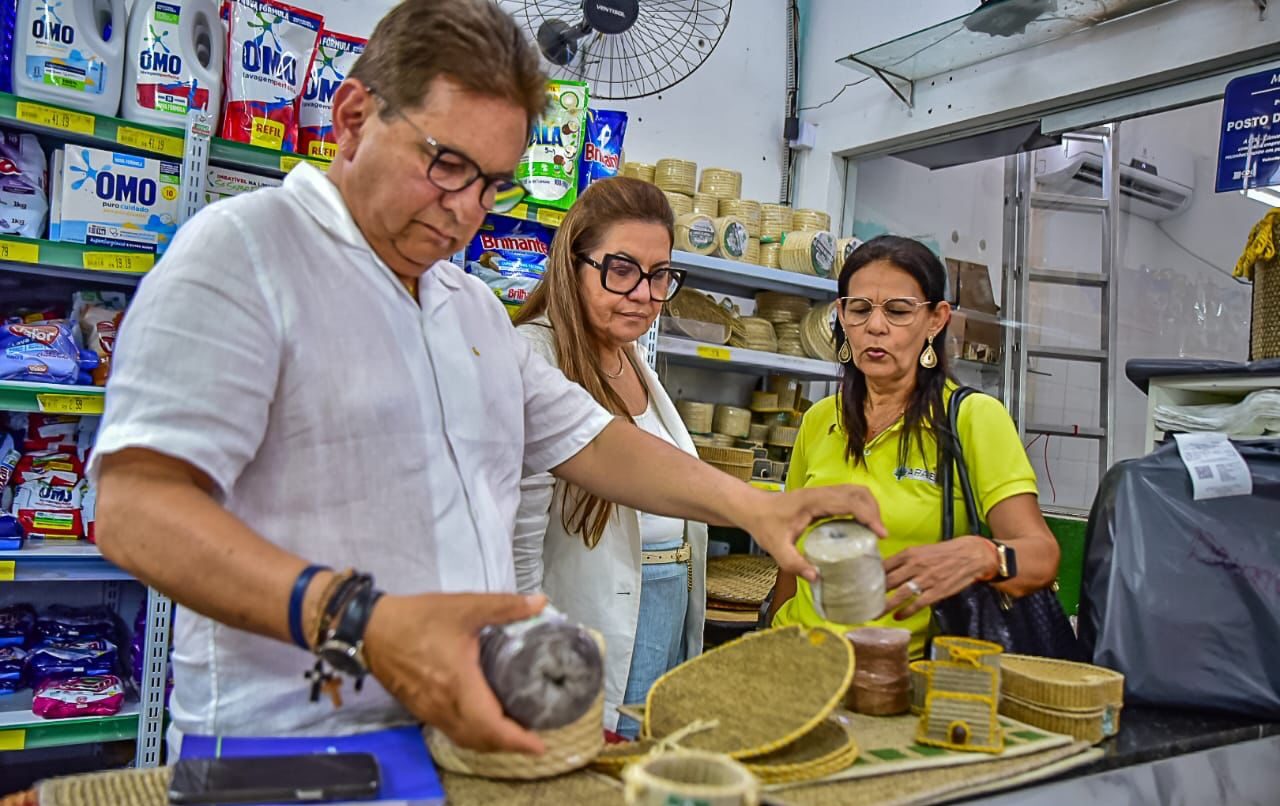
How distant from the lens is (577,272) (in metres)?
2.18

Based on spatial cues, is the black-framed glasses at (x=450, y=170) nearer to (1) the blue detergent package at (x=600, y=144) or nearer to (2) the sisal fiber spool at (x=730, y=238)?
(1) the blue detergent package at (x=600, y=144)

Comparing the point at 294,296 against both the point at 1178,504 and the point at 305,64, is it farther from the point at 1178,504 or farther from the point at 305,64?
the point at 305,64

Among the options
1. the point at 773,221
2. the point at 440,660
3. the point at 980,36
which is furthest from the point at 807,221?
the point at 440,660

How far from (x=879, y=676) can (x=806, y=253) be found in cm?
270

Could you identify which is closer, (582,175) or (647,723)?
(647,723)

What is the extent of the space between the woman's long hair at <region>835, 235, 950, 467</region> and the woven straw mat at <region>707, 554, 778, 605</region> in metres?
1.03

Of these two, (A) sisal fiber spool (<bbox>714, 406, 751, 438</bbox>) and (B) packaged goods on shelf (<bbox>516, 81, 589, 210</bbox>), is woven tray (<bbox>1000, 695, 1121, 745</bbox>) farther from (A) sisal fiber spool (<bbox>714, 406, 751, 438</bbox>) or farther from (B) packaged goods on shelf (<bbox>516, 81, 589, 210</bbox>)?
(A) sisal fiber spool (<bbox>714, 406, 751, 438</bbox>)

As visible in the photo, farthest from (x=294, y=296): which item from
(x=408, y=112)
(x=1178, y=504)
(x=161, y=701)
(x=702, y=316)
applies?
(x=702, y=316)

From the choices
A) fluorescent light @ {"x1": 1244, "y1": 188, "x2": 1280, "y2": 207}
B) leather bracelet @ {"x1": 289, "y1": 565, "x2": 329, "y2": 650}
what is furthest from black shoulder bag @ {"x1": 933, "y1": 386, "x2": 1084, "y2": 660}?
fluorescent light @ {"x1": 1244, "y1": 188, "x2": 1280, "y2": 207}

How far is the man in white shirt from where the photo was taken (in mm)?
936

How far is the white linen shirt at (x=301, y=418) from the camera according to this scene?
992mm

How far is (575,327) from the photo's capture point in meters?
2.12

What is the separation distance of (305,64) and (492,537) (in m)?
2.13

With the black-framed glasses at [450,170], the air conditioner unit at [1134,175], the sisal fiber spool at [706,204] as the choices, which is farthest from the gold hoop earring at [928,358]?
the air conditioner unit at [1134,175]
